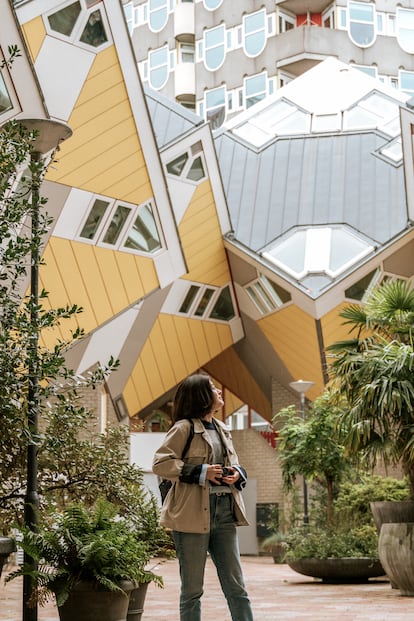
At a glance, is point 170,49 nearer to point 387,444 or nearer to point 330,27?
point 330,27

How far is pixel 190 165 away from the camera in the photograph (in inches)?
960

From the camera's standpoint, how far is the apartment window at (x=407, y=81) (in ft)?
169

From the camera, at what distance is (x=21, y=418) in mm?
7703

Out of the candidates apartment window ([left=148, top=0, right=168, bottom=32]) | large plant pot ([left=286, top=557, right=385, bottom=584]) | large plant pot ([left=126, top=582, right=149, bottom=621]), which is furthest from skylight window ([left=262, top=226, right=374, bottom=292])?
apartment window ([left=148, top=0, right=168, bottom=32])

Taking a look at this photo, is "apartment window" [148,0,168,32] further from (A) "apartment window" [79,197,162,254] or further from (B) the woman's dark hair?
(B) the woman's dark hair

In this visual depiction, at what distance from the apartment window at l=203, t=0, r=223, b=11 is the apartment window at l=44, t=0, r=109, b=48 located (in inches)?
1393

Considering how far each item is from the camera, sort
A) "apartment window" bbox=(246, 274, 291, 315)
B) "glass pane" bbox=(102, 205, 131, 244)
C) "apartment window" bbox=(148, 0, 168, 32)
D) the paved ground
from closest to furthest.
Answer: the paved ground → "glass pane" bbox=(102, 205, 131, 244) → "apartment window" bbox=(246, 274, 291, 315) → "apartment window" bbox=(148, 0, 168, 32)

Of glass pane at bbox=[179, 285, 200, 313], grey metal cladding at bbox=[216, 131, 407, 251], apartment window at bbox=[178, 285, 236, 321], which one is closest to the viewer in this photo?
glass pane at bbox=[179, 285, 200, 313]

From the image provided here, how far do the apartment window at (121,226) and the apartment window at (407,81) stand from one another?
3318 cm

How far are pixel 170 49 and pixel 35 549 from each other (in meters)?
50.8

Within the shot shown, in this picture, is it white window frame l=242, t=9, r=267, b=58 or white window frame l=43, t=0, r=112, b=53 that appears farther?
white window frame l=242, t=9, r=267, b=58

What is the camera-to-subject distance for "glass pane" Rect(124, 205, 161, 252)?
21828 mm

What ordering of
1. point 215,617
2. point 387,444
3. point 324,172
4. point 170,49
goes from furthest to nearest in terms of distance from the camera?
point 170,49
point 324,172
point 387,444
point 215,617

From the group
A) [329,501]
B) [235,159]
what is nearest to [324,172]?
[235,159]
